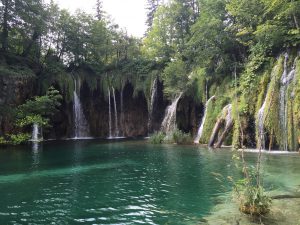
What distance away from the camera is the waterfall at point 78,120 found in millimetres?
35750

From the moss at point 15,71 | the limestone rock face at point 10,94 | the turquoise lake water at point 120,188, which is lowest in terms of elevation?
the turquoise lake water at point 120,188

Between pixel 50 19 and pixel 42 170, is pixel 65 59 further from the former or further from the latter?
pixel 42 170

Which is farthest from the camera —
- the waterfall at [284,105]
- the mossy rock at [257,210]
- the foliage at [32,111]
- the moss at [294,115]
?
the foliage at [32,111]

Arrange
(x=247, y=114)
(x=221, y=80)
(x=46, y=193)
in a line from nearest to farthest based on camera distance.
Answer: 1. (x=46, y=193)
2. (x=247, y=114)
3. (x=221, y=80)

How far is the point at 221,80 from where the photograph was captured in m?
26.3

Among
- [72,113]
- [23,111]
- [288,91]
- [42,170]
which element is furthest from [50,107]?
[288,91]

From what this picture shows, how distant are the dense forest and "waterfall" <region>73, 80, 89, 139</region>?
0.12m

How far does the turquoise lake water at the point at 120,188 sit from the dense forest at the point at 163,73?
5.21 m

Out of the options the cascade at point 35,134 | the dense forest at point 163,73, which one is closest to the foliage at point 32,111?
the dense forest at point 163,73

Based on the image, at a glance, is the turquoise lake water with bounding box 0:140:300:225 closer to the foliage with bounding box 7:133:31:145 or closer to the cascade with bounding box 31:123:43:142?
the foliage with bounding box 7:133:31:145

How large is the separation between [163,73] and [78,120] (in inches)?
447

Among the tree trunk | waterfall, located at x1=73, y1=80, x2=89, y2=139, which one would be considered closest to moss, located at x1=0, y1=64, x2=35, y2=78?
the tree trunk

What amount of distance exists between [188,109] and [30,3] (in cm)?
1871

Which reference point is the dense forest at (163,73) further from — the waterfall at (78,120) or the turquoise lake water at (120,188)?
the turquoise lake water at (120,188)
